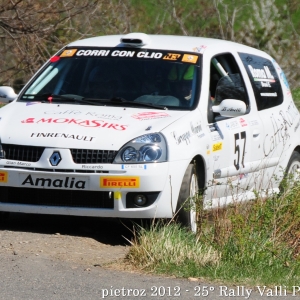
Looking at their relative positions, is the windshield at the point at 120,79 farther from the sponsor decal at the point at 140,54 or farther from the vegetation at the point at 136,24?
the vegetation at the point at 136,24

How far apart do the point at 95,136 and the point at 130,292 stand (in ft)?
5.83

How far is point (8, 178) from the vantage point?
7.32 meters

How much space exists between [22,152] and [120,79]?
144cm

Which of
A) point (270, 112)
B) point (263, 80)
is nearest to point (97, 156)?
point (270, 112)

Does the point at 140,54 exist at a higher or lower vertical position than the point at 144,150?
higher

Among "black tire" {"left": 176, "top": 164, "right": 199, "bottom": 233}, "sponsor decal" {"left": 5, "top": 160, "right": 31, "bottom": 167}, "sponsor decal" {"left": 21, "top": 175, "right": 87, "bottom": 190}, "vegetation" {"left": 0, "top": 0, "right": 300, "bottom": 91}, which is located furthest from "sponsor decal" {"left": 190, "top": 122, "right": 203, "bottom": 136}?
"vegetation" {"left": 0, "top": 0, "right": 300, "bottom": 91}

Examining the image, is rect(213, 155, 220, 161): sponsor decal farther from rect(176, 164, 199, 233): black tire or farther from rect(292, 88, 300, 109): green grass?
rect(292, 88, 300, 109): green grass

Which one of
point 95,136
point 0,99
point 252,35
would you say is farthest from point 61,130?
point 252,35

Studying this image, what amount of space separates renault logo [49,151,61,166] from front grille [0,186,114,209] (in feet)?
0.74

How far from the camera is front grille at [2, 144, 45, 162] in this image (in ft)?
23.9

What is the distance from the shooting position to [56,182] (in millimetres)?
7250

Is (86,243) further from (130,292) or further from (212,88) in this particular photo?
(212,88)

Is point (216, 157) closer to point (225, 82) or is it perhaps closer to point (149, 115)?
point (149, 115)

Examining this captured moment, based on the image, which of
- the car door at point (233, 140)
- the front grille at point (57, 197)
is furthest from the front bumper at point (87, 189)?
the car door at point (233, 140)
